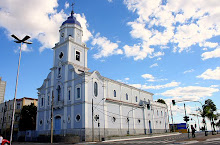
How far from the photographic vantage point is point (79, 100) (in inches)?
1390

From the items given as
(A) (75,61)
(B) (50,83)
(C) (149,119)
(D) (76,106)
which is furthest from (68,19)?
(C) (149,119)

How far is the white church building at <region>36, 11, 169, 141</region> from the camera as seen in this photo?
34.8 metres

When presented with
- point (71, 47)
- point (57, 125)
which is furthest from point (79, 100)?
point (71, 47)

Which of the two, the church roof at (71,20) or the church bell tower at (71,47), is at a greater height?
the church roof at (71,20)

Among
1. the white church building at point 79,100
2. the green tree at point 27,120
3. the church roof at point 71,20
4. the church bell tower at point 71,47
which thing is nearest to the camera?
the white church building at point 79,100

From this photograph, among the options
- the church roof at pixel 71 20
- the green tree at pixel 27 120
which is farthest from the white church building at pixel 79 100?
the green tree at pixel 27 120

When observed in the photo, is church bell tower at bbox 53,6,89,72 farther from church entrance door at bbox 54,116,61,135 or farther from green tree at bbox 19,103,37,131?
green tree at bbox 19,103,37,131

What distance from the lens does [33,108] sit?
164ft

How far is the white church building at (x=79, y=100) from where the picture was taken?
34.8 m

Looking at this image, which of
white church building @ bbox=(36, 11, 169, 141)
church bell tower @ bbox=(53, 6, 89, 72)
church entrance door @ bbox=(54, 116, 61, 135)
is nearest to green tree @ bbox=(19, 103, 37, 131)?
white church building @ bbox=(36, 11, 169, 141)

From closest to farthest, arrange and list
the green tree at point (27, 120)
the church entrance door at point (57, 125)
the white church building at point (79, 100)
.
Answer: the white church building at point (79, 100)
the church entrance door at point (57, 125)
the green tree at point (27, 120)

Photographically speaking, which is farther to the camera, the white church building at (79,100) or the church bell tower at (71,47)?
the church bell tower at (71,47)

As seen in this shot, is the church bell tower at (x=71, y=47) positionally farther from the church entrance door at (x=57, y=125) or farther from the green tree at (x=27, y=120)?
the green tree at (x=27, y=120)

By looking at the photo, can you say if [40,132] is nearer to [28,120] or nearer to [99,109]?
[28,120]
